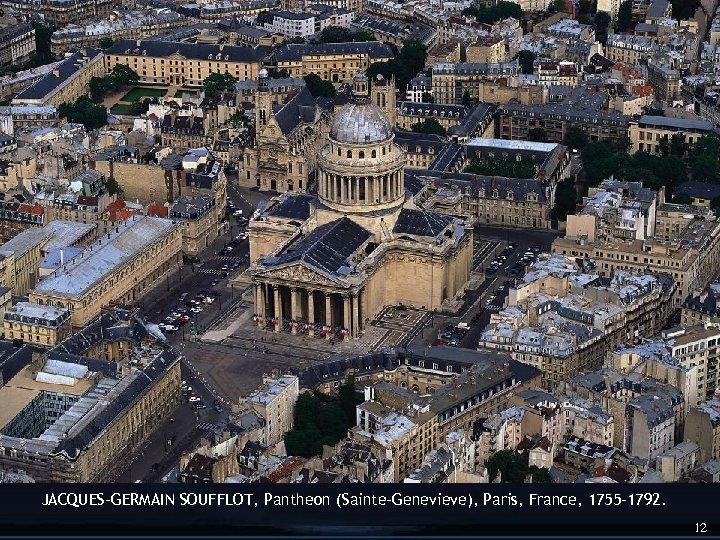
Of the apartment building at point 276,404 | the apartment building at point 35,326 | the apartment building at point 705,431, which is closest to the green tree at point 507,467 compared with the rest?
the apartment building at point 705,431

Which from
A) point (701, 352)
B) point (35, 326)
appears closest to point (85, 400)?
point (35, 326)

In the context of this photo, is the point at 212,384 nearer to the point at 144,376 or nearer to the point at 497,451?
the point at 144,376

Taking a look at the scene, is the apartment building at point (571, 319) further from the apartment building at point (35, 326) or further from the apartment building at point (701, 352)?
the apartment building at point (35, 326)

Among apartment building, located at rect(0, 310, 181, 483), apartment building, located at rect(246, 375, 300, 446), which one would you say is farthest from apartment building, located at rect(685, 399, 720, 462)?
apartment building, located at rect(0, 310, 181, 483)

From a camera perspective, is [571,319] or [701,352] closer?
[701,352]

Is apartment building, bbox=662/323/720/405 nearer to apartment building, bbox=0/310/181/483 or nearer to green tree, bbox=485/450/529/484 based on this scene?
green tree, bbox=485/450/529/484

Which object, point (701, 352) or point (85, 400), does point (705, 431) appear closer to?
point (701, 352)
